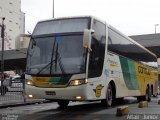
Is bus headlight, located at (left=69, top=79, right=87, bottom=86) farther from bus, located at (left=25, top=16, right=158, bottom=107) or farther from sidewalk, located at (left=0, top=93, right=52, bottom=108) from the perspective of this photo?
sidewalk, located at (left=0, top=93, right=52, bottom=108)

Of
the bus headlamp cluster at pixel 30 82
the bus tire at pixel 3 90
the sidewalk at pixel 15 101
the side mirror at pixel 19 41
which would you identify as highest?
the side mirror at pixel 19 41

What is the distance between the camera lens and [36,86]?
14.4 m

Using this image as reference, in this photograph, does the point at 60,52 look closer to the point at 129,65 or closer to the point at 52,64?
the point at 52,64

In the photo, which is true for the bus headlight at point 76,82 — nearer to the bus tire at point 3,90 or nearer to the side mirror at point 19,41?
the side mirror at point 19,41

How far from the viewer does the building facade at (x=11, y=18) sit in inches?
4387

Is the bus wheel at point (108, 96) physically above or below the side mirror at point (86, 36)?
below

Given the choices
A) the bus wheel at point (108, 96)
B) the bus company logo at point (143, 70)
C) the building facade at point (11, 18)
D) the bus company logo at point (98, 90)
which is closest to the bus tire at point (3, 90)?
the bus company logo at point (143, 70)

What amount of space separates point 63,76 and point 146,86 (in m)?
11.2

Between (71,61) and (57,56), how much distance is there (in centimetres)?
55

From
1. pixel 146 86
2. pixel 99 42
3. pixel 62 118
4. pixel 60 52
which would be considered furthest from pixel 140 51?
pixel 62 118

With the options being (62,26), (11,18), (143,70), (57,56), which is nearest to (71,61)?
(57,56)

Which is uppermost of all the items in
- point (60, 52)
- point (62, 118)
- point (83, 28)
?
point (83, 28)

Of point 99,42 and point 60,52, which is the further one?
point 99,42

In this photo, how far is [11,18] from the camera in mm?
116562
